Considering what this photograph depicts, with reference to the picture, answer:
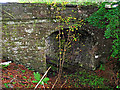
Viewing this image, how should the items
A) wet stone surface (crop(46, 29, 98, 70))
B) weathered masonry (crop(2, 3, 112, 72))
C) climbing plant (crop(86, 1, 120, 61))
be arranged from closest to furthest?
1. climbing plant (crop(86, 1, 120, 61))
2. weathered masonry (crop(2, 3, 112, 72))
3. wet stone surface (crop(46, 29, 98, 70))

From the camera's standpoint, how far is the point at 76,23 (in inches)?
179

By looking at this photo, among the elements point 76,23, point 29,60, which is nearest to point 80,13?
point 76,23

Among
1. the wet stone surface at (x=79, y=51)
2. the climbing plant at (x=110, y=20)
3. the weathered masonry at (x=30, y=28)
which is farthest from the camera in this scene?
the wet stone surface at (x=79, y=51)

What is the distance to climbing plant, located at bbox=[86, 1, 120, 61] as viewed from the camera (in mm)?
3586

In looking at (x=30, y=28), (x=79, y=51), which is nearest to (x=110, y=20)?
(x=79, y=51)

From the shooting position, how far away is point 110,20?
3.83m

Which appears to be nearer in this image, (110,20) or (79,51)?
(110,20)

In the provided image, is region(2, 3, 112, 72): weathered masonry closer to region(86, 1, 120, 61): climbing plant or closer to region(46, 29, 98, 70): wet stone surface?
region(86, 1, 120, 61): climbing plant

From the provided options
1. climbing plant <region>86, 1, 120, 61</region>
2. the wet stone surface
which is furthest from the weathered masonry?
the wet stone surface

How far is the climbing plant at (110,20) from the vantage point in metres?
3.59

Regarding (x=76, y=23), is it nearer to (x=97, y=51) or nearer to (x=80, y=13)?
(x=80, y=13)

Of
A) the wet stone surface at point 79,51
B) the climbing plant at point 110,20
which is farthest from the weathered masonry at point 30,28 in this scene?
the wet stone surface at point 79,51

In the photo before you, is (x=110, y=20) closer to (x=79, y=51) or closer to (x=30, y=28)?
(x=79, y=51)

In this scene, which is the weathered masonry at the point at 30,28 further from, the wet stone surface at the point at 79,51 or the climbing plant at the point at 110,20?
the wet stone surface at the point at 79,51
